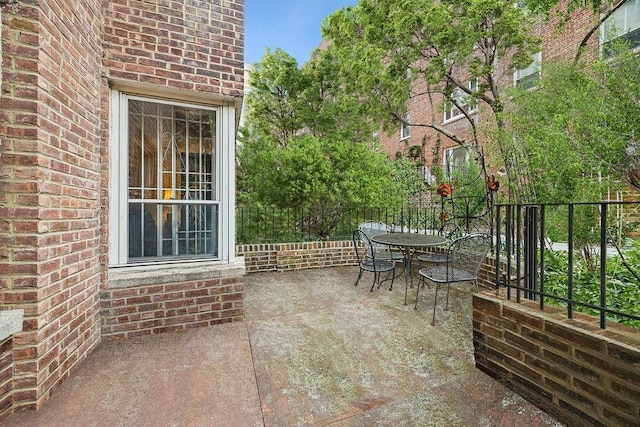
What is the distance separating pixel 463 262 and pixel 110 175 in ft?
12.5

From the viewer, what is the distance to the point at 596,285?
10.8 ft

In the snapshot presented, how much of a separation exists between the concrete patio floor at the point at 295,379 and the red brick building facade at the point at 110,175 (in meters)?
0.32

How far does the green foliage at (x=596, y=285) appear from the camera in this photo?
8.91ft

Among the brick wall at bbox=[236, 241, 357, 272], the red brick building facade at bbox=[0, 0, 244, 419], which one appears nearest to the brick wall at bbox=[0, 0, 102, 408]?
the red brick building facade at bbox=[0, 0, 244, 419]

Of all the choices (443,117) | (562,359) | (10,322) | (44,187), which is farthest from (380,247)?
(443,117)

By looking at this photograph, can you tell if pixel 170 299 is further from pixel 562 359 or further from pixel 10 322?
pixel 562 359

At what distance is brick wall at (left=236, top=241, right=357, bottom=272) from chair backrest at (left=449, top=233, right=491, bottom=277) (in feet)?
8.28

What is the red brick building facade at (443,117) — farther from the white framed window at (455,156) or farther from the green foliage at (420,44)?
the green foliage at (420,44)

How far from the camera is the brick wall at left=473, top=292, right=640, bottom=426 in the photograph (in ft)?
5.16

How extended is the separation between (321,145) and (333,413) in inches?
199

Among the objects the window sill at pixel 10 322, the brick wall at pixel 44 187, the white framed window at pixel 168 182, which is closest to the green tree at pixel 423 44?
the white framed window at pixel 168 182

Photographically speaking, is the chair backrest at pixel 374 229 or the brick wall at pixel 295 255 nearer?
the brick wall at pixel 295 255

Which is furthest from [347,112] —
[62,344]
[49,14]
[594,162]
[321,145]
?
[62,344]

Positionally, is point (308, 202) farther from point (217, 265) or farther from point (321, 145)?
point (217, 265)
